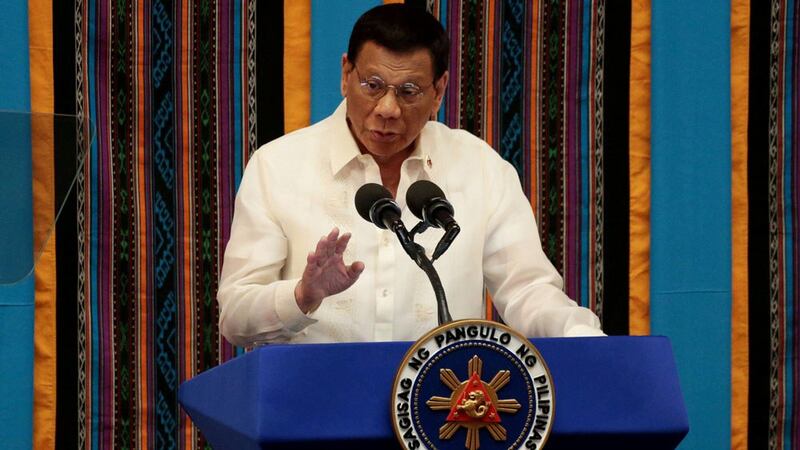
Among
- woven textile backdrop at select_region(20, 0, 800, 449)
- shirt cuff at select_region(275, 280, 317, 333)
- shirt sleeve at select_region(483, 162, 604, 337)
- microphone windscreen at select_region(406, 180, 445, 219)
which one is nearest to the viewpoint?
microphone windscreen at select_region(406, 180, 445, 219)

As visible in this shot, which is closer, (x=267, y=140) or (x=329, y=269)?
(x=329, y=269)

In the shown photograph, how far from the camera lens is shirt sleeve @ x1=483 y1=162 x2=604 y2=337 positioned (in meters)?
2.45

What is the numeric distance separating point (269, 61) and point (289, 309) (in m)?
1.79

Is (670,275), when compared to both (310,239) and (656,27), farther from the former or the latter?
(310,239)

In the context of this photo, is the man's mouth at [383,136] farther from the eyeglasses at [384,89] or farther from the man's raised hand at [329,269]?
the man's raised hand at [329,269]

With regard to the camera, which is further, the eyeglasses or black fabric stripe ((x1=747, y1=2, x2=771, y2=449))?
black fabric stripe ((x1=747, y1=2, x2=771, y2=449))

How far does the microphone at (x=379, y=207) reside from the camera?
1.91 meters

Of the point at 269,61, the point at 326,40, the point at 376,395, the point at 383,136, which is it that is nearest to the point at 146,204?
the point at 269,61

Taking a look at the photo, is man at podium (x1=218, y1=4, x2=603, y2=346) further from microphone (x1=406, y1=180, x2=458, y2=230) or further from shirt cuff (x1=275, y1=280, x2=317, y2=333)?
microphone (x1=406, y1=180, x2=458, y2=230)

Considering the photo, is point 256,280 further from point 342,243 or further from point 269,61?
point 269,61

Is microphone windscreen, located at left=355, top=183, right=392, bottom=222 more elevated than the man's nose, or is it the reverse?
the man's nose

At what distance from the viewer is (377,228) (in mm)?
2555

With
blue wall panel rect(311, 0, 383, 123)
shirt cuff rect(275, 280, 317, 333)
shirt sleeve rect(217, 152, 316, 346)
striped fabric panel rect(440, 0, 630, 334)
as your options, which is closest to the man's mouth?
shirt sleeve rect(217, 152, 316, 346)

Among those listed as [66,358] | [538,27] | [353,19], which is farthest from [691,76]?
[66,358]
